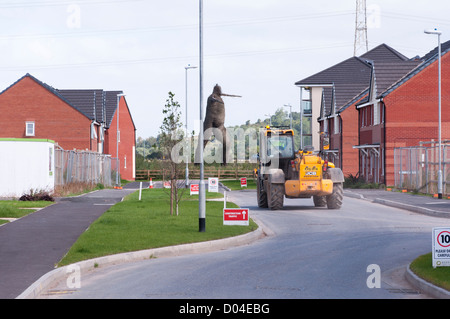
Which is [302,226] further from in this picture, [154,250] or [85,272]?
[85,272]

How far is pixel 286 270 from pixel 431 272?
99.8 inches

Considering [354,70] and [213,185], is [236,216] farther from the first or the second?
[354,70]

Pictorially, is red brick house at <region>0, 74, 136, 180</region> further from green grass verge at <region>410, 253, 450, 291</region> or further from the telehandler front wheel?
green grass verge at <region>410, 253, 450, 291</region>

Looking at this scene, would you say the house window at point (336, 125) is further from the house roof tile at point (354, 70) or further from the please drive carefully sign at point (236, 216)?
the please drive carefully sign at point (236, 216)

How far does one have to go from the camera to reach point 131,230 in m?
18.4

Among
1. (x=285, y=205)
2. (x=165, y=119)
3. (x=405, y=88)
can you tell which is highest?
(x=405, y=88)

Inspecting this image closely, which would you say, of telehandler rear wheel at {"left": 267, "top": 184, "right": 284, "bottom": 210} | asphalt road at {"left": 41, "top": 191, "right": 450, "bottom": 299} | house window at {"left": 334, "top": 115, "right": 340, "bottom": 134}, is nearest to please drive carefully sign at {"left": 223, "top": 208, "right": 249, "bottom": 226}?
asphalt road at {"left": 41, "top": 191, "right": 450, "bottom": 299}

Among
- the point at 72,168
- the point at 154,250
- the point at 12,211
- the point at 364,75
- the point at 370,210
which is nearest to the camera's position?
the point at 154,250

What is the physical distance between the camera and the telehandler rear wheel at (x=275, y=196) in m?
27.5

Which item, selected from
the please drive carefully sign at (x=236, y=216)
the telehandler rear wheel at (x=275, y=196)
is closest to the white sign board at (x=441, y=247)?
the please drive carefully sign at (x=236, y=216)

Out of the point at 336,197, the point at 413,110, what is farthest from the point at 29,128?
the point at 336,197

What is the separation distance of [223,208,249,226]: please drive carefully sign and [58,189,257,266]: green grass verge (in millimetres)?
198

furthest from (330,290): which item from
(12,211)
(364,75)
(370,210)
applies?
(364,75)

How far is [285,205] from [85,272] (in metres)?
19.7
